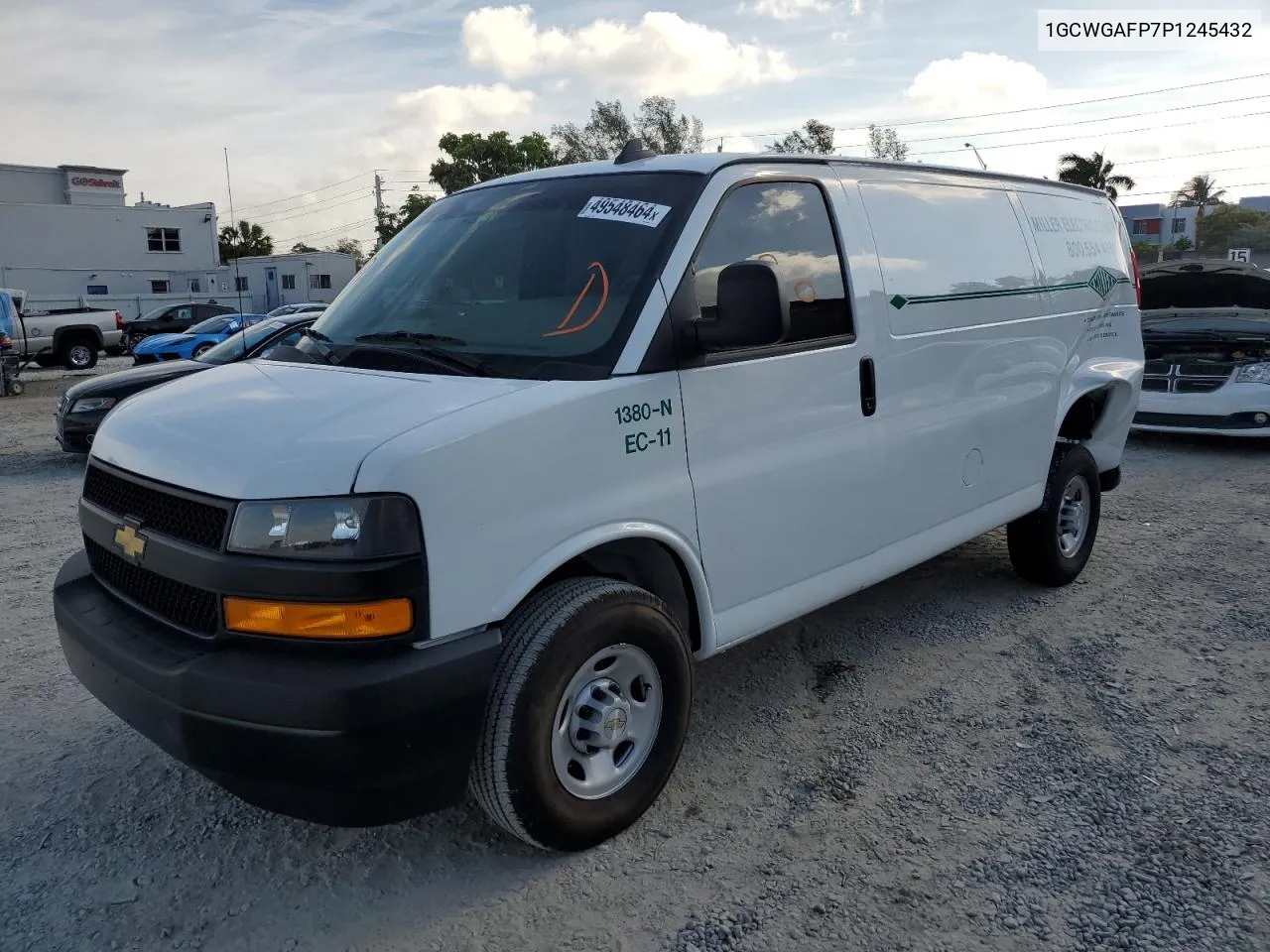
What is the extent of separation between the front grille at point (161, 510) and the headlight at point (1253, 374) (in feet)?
31.9

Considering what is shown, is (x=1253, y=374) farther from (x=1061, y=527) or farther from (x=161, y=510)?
(x=161, y=510)

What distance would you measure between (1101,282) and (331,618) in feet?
16.1

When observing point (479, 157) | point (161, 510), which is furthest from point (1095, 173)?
point (161, 510)

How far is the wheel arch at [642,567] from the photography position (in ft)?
9.41

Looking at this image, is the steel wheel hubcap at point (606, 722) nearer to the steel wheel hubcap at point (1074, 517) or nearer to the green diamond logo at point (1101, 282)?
the steel wheel hubcap at point (1074, 517)

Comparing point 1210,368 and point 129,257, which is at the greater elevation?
point 129,257

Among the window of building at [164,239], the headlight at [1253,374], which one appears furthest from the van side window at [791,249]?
the window of building at [164,239]

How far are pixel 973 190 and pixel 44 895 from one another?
4.63 metres

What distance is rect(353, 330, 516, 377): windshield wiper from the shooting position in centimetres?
312

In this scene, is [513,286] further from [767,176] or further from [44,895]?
[44,895]

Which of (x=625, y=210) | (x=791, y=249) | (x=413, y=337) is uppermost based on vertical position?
(x=625, y=210)

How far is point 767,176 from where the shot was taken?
145 inches

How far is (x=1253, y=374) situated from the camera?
9.53 m

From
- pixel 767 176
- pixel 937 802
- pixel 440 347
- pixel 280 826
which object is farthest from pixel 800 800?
pixel 767 176
